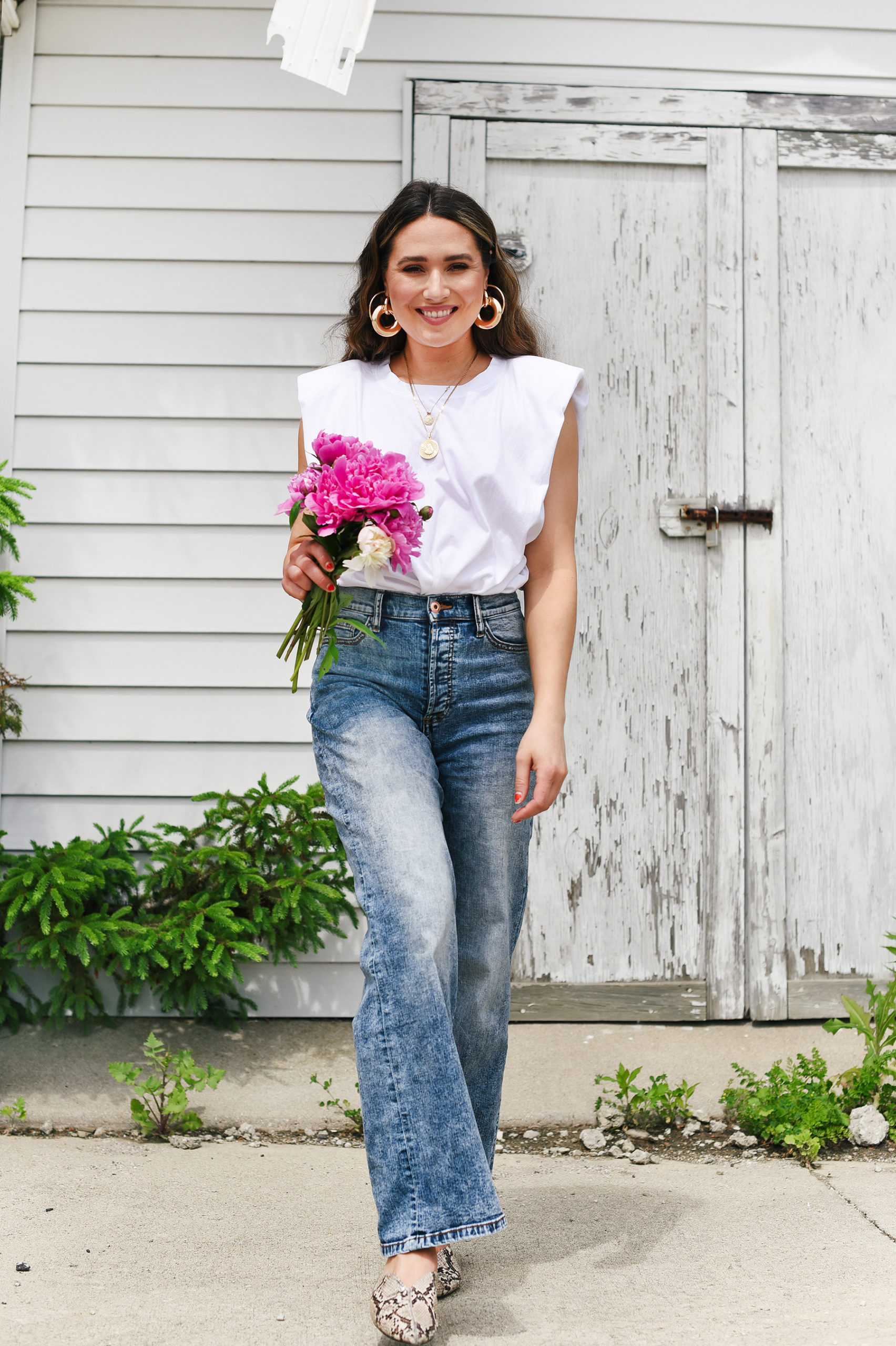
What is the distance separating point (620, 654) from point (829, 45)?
7.04ft

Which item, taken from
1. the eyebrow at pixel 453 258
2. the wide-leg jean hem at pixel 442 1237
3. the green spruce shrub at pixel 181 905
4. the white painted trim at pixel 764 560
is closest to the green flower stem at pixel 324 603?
the eyebrow at pixel 453 258

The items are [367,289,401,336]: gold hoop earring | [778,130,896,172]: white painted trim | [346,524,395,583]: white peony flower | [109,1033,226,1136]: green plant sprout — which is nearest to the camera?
[346,524,395,583]: white peony flower

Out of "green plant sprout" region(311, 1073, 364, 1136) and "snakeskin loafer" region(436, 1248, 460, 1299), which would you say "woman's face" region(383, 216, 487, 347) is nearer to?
"snakeskin loafer" region(436, 1248, 460, 1299)

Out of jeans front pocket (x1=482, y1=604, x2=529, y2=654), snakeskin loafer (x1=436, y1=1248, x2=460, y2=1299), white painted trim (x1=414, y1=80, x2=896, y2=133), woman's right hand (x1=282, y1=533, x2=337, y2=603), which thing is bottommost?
snakeskin loafer (x1=436, y1=1248, x2=460, y2=1299)

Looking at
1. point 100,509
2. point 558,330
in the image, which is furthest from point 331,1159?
point 558,330

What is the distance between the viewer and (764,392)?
379 cm

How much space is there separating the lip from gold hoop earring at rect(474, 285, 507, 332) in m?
0.08

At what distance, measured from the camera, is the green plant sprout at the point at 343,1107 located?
3076 millimetres

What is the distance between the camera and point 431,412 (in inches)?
83.1

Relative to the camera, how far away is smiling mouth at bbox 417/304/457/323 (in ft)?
6.84

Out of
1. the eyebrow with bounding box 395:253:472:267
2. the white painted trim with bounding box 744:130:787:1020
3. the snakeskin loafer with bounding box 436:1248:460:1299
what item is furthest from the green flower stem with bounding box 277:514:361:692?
the white painted trim with bounding box 744:130:787:1020

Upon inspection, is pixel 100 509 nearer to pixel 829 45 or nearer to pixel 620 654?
pixel 620 654

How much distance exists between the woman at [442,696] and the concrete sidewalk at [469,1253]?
0.73 ft

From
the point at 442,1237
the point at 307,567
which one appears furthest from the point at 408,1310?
the point at 307,567
